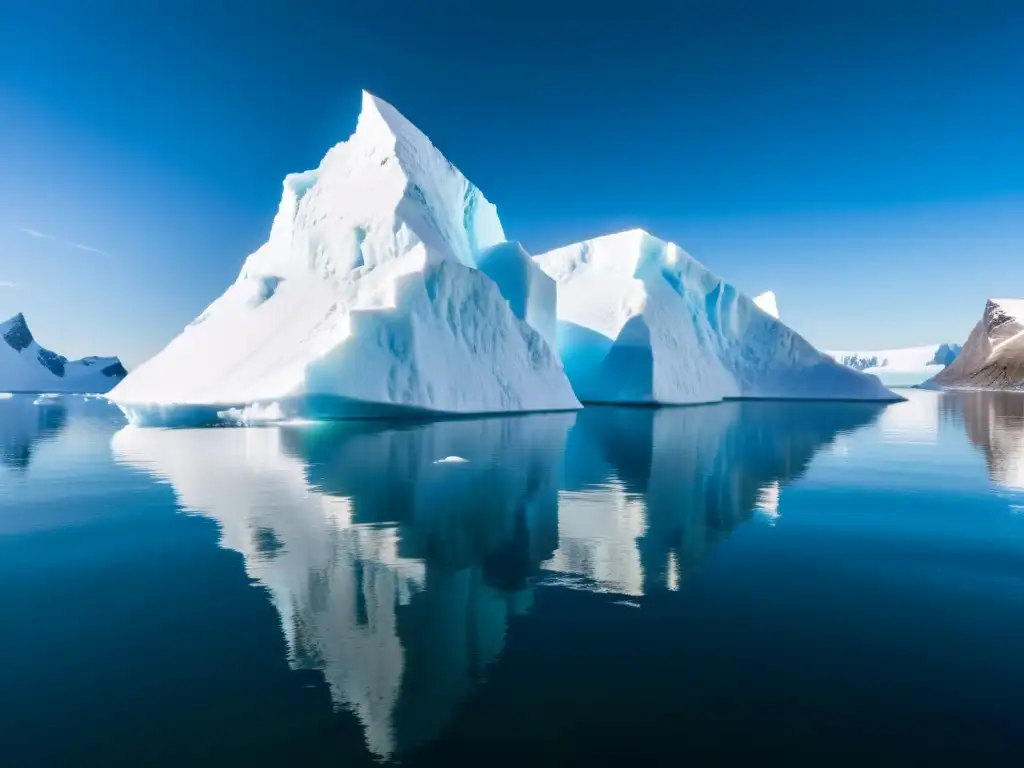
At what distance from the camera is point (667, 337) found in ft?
109

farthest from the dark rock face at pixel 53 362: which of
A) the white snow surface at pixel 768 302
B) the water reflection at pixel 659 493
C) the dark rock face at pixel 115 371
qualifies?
the water reflection at pixel 659 493

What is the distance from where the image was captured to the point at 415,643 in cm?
380

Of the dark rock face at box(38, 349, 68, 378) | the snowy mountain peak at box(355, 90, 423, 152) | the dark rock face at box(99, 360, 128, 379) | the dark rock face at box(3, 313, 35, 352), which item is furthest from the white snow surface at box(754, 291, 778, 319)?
the dark rock face at box(3, 313, 35, 352)

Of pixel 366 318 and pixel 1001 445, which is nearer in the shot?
pixel 1001 445

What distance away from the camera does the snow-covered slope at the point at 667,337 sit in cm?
3247

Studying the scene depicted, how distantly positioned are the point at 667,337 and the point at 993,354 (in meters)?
Answer: 77.4

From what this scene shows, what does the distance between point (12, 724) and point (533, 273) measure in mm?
25596

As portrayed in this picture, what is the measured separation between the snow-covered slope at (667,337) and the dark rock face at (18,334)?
9670 centimetres

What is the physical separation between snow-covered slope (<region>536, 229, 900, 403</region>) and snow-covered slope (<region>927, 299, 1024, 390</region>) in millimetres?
56084

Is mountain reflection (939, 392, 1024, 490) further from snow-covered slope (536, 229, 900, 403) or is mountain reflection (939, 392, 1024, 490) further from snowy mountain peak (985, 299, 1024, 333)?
snowy mountain peak (985, 299, 1024, 333)

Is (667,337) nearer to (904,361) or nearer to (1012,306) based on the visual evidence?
(1012,306)

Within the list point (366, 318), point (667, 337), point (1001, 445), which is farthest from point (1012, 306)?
point (366, 318)

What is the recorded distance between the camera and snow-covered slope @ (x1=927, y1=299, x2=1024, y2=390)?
81875 millimetres

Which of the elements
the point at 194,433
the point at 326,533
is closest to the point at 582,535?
the point at 326,533
